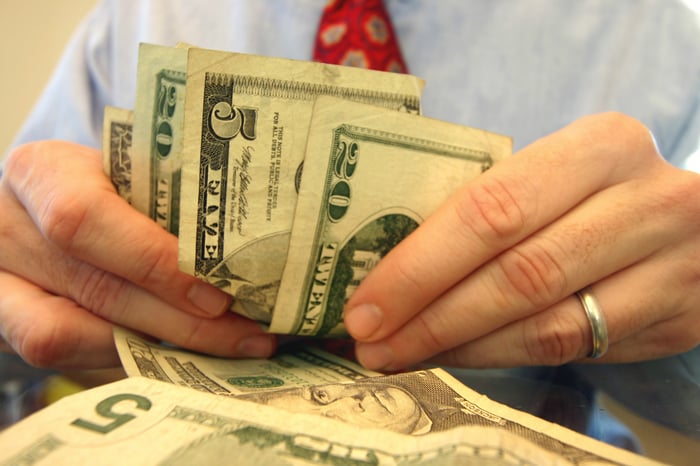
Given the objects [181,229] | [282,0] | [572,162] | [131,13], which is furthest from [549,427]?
[131,13]

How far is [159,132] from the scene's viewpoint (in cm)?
50

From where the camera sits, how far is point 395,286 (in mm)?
447

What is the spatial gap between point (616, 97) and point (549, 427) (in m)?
0.56

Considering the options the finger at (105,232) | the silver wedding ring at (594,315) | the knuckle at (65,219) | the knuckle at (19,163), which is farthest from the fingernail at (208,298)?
the silver wedding ring at (594,315)

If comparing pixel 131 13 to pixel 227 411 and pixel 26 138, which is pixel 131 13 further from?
pixel 227 411

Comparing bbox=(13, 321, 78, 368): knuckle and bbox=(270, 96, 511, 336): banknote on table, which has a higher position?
bbox=(270, 96, 511, 336): banknote on table

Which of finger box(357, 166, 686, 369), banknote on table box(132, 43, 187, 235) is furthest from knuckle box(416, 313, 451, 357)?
banknote on table box(132, 43, 187, 235)

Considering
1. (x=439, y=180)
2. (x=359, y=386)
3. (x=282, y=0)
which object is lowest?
(x=359, y=386)

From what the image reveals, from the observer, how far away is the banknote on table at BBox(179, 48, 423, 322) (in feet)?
1.48

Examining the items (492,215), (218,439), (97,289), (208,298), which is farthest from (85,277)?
(492,215)

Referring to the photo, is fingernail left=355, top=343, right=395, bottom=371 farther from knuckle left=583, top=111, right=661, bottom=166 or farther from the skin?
knuckle left=583, top=111, right=661, bottom=166

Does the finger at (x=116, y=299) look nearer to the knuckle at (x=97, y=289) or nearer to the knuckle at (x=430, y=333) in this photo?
the knuckle at (x=97, y=289)

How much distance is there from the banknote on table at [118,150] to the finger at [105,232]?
0.01 m

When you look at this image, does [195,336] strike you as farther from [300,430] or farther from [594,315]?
[594,315]
